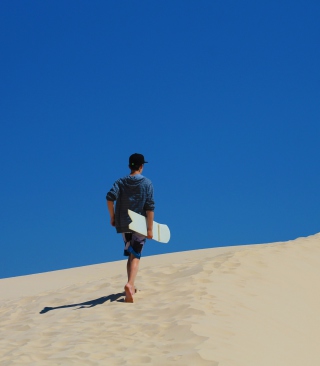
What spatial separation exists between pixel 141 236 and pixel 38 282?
1121 centimetres

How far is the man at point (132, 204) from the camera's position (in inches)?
343

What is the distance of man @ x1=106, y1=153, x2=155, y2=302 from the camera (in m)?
8.72

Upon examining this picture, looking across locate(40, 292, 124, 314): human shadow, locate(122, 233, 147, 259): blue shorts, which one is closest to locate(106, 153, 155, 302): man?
locate(122, 233, 147, 259): blue shorts

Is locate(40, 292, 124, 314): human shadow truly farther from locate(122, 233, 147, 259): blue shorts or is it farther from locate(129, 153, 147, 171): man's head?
locate(129, 153, 147, 171): man's head

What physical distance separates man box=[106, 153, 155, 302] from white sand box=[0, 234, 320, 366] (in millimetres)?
708

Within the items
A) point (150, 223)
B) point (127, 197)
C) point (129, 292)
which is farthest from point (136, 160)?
point (129, 292)

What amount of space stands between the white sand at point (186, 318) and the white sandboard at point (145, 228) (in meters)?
0.84

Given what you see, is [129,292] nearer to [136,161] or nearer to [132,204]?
[132,204]

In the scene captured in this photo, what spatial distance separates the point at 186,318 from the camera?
7320mm

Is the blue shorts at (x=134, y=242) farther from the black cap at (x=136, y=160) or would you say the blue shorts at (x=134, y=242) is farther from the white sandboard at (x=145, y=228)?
the black cap at (x=136, y=160)

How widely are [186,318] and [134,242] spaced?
1.84m

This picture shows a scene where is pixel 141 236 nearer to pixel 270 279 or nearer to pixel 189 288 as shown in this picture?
pixel 189 288

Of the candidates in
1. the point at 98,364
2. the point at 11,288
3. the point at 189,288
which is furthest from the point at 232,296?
the point at 11,288

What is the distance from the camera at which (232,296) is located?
8.73 meters
